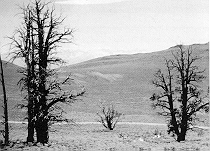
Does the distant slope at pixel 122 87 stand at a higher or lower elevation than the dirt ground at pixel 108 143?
higher

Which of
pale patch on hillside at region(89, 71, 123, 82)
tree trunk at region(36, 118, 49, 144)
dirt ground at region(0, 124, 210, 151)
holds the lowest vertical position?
dirt ground at region(0, 124, 210, 151)

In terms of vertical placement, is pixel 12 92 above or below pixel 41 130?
above

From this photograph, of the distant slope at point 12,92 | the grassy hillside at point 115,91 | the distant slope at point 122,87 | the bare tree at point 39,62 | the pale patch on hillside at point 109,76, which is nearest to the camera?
the bare tree at point 39,62

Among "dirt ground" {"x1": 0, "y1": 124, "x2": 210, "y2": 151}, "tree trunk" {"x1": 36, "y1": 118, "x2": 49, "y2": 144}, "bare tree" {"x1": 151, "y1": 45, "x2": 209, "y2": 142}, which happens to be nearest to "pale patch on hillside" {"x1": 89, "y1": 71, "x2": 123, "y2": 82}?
"dirt ground" {"x1": 0, "y1": 124, "x2": 210, "y2": 151}

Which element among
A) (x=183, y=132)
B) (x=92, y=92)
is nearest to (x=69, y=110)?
(x=92, y=92)

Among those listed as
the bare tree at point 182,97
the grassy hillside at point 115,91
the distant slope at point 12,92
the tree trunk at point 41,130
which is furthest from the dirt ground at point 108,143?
the distant slope at point 12,92

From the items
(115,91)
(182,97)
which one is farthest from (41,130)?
(115,91)

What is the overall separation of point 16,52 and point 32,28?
5.24 feet

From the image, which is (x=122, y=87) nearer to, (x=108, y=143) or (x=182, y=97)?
(x=182, y=97)

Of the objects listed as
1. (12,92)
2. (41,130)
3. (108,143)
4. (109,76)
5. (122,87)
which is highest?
(109,76)

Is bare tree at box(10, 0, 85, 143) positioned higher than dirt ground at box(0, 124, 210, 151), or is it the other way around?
bare tree at box(10, 0, 85, 143)

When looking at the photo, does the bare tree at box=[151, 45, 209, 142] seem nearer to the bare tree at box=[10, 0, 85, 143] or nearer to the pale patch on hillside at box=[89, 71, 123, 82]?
the bare tree at box=[10, 0, 85, 143]

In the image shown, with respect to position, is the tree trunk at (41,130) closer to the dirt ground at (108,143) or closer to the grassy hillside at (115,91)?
the dirt ground at (108,143)

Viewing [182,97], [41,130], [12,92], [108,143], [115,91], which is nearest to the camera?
[41,130]
